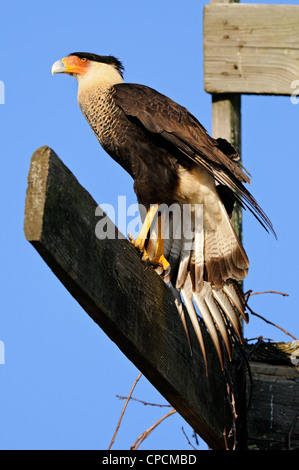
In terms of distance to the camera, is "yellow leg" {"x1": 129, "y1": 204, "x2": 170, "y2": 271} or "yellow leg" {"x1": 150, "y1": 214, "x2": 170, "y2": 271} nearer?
"yellow leg" {"x1": 150, "y1": 214, "x2": 170, "y2": 271}

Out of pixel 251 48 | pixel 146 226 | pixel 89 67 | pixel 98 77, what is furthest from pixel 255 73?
pixel 89 67

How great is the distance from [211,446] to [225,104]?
55.7 inches

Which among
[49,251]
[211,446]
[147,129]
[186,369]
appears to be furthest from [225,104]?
[49,251]

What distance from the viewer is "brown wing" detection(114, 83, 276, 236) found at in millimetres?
3400

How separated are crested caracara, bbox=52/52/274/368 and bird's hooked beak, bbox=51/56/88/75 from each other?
0.37 metres

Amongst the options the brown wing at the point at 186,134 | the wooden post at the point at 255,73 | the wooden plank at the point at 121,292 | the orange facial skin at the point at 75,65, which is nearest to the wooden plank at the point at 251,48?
the wooden post at the point at 255,73

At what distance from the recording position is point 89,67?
14.8 feet

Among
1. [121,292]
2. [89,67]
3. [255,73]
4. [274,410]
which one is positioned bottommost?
[274,410]

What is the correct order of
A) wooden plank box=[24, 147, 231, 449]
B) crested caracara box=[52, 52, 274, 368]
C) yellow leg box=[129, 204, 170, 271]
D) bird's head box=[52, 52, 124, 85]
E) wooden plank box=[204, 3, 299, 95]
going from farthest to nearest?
bird's head box=[52, 52, 124, 85] → yellow leg box=[129, 204, 170, 271] → crested caracara box=[52, 52, 274, 368] → wooden plank box=[204, 3, 299, 95] → wooden plank box=[24, 147, 231, 449]

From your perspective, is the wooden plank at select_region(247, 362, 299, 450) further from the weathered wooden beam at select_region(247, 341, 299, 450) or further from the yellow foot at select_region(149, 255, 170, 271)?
the yellow foot at select_region(149, 255, 170, 271)

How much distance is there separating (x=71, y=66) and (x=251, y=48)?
1.51 metres

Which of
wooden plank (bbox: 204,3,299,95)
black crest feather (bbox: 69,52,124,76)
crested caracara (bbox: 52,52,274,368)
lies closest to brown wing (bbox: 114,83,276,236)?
crested caracara (bbox: 52,52,274,368)

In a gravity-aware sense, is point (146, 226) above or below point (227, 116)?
below

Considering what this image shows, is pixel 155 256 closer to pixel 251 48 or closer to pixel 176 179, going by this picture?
pixel 176 179
